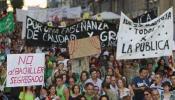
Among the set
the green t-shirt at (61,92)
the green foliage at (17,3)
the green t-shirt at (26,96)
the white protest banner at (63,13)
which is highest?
the green foliage at (17,3)

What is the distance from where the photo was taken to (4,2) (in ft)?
242

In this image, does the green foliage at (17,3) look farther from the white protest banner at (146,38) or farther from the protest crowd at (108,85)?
the white protest banner at (146,38)

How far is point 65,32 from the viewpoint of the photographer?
15172mm

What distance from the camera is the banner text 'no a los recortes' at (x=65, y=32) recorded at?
48.4ft

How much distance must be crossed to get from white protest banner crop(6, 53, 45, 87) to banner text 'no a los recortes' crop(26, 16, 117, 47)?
7.31 ft

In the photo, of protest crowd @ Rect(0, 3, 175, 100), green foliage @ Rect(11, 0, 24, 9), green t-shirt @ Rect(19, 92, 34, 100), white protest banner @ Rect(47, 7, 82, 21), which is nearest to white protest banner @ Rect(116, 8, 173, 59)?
protest crowd @ Rect(0, 3, 175, 100)

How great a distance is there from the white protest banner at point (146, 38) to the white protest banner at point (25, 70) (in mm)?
1599

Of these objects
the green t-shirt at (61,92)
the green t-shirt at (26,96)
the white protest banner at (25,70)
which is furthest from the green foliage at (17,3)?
the green t-shirt at (61,92)

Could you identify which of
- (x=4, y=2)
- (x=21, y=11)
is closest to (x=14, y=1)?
(x=4, y=2)

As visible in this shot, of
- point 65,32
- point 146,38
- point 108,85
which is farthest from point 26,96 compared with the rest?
point 65,32

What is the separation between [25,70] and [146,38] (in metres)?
2.50

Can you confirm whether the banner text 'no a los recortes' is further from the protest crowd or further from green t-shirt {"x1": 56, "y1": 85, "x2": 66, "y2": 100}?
green t-shirt {"x1": 56, "y1": 85, "x2": 66, "y2": 100}

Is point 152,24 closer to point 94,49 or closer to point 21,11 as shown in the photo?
point 94,49

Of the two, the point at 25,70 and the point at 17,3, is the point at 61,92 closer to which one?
the point at 25,70
